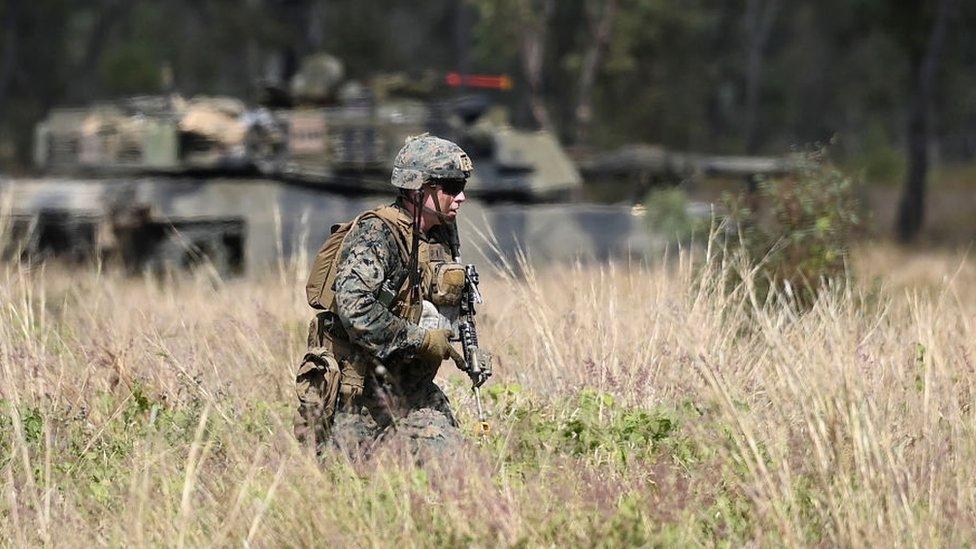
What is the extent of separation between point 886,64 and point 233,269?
28.4m

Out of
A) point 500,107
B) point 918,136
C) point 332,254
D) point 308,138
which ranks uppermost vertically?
point 332,254

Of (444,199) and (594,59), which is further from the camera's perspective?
(594,59)

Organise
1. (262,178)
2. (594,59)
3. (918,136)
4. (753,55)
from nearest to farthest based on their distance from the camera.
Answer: (262,178) → (594,59) → (918,136) → (753,55)

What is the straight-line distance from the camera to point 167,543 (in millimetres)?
4641

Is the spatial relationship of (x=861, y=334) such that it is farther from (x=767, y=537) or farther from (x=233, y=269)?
(x=233, y=269)

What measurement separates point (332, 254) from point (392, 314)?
335 mm

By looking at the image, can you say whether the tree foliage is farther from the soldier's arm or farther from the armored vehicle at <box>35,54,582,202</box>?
the soldier's arm

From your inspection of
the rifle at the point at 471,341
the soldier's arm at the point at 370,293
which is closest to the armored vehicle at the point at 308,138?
the rifle at the point at 471,341

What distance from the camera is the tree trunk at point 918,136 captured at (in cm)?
2325

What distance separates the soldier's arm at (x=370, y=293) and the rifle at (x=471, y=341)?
0.82ft

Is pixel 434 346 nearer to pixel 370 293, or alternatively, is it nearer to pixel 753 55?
pixel 370 293

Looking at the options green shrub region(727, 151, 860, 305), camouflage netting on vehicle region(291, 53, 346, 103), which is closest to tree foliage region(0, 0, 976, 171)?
camouflage netting on vehicle region(291, 53, 346, 103)

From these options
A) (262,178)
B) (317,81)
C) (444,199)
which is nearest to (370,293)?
(444,199)

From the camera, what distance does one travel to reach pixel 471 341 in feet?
18.0
